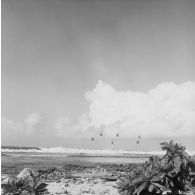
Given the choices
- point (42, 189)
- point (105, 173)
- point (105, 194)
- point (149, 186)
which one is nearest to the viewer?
point (149, 186)

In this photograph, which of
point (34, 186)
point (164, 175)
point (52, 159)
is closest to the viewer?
point (164, 175)

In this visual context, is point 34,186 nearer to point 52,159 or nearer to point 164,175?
point 164,175

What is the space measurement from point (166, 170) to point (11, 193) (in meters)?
2.85

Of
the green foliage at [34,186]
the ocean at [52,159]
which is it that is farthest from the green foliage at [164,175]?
→ the ocean at [52,159]

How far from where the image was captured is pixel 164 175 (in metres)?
6.26

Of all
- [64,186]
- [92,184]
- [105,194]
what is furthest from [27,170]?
[105,194]

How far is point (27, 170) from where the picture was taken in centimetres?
1698

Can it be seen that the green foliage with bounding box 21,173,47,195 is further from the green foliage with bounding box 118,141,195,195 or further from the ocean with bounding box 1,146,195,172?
the ocean with bounding box 1,146,195,172

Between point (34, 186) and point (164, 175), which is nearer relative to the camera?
point (164, 175)

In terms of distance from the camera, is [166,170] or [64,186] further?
[64,186]

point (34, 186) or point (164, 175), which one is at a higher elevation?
point (164, 175)

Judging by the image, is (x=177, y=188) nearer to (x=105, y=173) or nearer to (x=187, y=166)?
(x=187, y=166)

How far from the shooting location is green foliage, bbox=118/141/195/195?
6215 millimetres

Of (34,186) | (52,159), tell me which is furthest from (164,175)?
(52,159)
